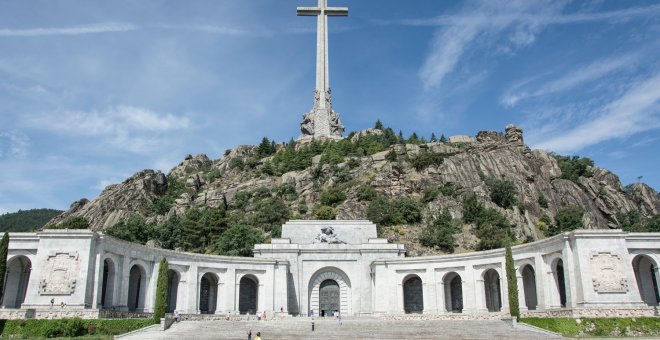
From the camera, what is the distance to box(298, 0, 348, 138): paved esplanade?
102750mm

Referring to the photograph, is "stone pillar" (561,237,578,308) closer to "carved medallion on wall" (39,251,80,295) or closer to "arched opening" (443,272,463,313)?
"arched opening" (443,272,463,313)

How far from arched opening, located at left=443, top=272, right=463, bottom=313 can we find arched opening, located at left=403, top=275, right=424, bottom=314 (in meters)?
2.27

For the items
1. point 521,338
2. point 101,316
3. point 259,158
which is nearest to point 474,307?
point 521,338

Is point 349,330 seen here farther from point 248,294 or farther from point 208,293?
point 208,293

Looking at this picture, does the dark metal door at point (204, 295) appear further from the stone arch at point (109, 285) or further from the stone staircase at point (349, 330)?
the stone staircase at point (349, 330)

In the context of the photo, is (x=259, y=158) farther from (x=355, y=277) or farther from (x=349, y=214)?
(x=355, y=277)

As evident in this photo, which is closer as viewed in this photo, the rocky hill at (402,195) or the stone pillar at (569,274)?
the stone pillar at (569,274)

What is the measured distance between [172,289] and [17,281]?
11.5 meters

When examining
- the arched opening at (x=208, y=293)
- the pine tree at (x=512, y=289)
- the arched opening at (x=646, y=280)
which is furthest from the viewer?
the arched opening at (x=208, y=293)

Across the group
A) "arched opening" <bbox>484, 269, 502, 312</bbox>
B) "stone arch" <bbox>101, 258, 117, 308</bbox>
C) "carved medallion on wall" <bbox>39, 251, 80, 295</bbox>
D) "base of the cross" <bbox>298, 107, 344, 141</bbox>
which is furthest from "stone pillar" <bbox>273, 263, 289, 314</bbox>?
"base of the cross" <bbox>298, 107, 344, 141</bbox>

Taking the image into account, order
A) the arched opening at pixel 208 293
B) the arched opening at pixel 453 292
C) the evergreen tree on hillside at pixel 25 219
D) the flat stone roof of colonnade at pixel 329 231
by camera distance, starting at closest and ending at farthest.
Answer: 1. the arched opening at pixel 208 293
2. the arched opening at pixel 453 292
3. the flat stone roof of colonnade at pixel 329 231
4. the evergreen tree on hillside at pixel 25 219

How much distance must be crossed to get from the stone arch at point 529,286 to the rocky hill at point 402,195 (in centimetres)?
2450

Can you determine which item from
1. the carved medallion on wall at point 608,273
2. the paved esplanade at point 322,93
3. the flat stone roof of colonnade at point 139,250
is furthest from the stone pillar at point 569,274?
the paved esplanade at point 322,93

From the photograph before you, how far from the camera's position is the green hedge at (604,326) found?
32.9m
